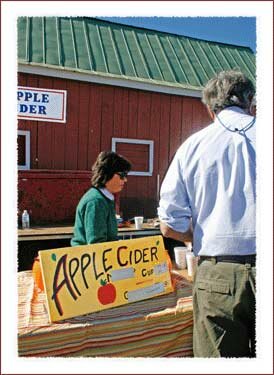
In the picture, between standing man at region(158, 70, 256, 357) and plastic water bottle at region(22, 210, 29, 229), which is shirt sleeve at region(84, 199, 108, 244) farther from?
plastic water bottle at region(22, 210, 29, 229)

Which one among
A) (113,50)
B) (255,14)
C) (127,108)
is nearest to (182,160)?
(255,14)

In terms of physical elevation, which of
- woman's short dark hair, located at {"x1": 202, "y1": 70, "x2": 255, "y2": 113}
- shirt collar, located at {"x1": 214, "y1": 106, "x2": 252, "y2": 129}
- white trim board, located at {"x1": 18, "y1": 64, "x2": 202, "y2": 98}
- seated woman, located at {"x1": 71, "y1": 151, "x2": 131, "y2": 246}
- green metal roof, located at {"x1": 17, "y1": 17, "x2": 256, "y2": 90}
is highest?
green metal roof, located at {"x1": 17, "y1": 17, "x2": 256, "y2": 90}

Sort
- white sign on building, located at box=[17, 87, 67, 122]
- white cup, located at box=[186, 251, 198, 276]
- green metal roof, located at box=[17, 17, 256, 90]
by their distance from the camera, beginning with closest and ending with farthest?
white cup, located at box=[186, 251, 198, 276]
white sign on building, located at box=[17, 87, 67, 122]
green metal roof, located at box=[17, 17, 256, 90]

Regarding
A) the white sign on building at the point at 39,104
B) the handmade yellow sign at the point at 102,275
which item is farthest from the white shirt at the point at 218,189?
the white sign on building at the point at 39,104

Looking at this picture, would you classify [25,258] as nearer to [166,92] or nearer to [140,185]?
[140,185]

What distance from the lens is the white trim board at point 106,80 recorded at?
4516 millimetres

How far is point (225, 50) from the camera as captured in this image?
6906 millimetres

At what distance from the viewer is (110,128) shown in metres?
5.13

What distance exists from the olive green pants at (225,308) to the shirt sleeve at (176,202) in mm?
195

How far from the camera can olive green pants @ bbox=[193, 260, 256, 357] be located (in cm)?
151

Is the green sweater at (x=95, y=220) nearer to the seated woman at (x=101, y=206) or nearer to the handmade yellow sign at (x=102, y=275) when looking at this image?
the seated woman at (x=101, y=206)

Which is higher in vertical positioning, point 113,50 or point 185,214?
point 113,50

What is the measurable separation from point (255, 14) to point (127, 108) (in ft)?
11.7

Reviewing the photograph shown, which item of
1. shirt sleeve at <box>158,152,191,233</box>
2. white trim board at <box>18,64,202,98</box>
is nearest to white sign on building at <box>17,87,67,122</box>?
white trim board at <box>18,64,202,98</box>
